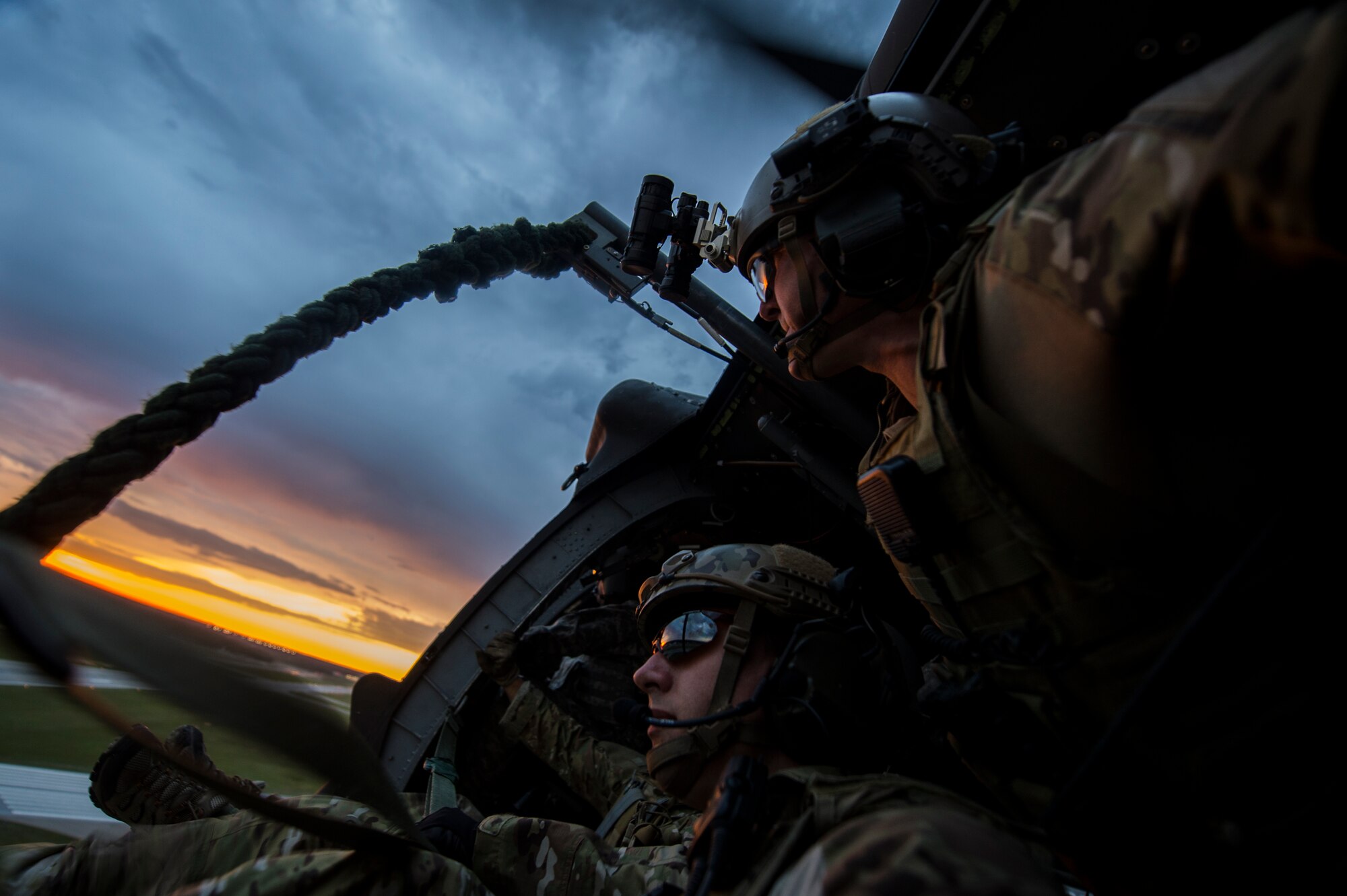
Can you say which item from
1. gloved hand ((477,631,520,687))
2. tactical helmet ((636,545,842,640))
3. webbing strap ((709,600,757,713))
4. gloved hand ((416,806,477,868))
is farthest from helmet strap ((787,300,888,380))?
gloved hand ((477,631,520,687))

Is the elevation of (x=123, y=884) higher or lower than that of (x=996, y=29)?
lower

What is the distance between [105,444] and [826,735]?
6.64 feet

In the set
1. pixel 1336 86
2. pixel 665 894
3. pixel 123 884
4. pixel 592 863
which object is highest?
pixel 1336 86

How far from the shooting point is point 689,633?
2.24 m

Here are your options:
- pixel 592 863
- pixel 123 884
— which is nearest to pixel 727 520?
pixel 592 863

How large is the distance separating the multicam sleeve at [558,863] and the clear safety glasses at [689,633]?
0.80 m

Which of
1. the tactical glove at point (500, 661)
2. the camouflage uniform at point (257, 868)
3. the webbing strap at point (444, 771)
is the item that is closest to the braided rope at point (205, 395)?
the camouflage uniform at point (257, 868)

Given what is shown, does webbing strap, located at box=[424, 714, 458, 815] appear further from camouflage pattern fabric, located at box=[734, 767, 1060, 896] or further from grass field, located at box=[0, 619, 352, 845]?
camouflage pattern fabric, located at box=[734, 767, 1060, 896]

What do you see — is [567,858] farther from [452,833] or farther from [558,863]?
[452,833]

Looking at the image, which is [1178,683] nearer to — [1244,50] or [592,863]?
[1244,50]

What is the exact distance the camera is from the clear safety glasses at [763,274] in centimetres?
234

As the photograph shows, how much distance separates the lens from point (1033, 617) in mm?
1328

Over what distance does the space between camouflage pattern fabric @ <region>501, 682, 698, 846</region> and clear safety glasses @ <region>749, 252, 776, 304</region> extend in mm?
2631

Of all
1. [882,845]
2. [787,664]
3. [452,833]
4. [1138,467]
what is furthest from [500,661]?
[1138,467]
